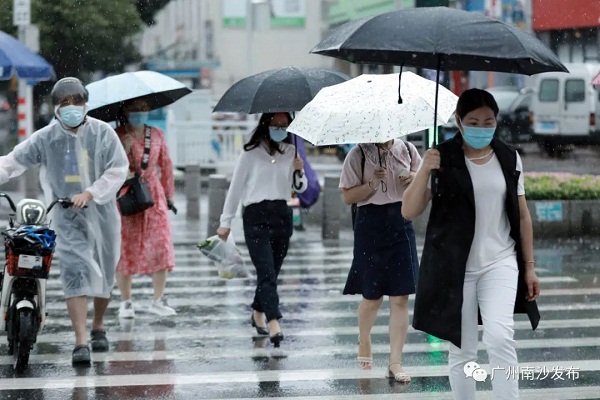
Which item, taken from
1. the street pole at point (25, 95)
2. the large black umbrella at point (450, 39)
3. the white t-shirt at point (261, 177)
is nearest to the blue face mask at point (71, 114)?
the white t-shirt at point (261, 177)

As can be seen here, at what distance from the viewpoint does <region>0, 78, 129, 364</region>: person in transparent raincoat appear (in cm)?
759

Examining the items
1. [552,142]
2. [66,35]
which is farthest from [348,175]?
[552,142]

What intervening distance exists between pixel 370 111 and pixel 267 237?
1.69 metres

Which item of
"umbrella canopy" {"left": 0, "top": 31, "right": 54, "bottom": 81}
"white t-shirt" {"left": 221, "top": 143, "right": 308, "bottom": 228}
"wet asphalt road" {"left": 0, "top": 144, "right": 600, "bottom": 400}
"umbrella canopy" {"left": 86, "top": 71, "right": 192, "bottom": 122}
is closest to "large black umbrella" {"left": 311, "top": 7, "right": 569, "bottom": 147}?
"wet asphalt road" {"left": 0, "top": 144, "right": 600, "bottom": 400}

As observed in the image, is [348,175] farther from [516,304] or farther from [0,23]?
[0,23]

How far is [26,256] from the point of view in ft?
23.7

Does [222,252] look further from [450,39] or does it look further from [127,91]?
[450,39]

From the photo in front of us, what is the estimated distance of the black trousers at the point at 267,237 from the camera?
8.15m

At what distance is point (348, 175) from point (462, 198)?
5.52 ft

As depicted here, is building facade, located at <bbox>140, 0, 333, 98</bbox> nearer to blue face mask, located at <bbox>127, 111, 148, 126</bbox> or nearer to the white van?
the white van

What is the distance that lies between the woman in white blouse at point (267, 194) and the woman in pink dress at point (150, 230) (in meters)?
1.39

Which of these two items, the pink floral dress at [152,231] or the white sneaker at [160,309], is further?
the white sneaker at [160,309]

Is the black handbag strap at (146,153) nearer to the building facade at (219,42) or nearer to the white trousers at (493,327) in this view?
the white trousers at (493,327)

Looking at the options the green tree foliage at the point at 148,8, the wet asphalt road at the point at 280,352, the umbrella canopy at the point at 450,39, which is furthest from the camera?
the green tree foliage at the point at 148,8
